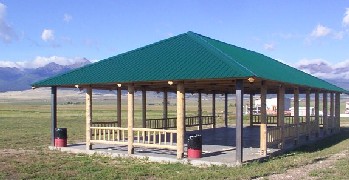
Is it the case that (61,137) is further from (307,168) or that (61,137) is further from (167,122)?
(307,168)

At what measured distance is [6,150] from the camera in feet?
64.8

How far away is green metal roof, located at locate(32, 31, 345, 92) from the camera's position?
15453 millimetres

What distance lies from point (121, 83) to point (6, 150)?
251 inches

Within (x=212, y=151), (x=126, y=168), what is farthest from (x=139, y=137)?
(x=126, y=168)

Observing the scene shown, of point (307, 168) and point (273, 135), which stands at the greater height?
point (273, 135)

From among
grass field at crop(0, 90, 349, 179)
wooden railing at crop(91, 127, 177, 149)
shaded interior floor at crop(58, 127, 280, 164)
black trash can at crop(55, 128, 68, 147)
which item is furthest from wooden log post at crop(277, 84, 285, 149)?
black trash can at crop(55, 128, 68, 147)

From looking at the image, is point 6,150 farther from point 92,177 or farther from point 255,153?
point 255,153

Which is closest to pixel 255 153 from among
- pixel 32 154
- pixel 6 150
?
pixel 32 154

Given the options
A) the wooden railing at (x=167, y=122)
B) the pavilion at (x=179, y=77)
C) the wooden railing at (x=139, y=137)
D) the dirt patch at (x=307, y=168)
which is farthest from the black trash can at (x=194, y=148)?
the wooden railing at (x=167, y=122)

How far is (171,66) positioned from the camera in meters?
16.9

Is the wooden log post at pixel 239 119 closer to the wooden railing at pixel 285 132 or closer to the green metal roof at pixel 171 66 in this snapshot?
the green metal roof at pixel 171 66

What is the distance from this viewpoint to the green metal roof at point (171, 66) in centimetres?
1545

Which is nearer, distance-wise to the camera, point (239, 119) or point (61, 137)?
point (239, 119)

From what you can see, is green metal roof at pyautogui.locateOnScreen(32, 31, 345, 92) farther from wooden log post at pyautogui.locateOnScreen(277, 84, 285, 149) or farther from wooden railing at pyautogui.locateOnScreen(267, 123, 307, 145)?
wooden railing at pyautogui.locateOnScreen(267, 123, 307, 145)
